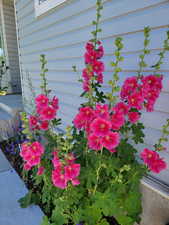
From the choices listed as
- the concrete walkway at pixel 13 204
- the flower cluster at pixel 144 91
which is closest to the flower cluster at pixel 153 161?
the flower cluster at pixel 144 91

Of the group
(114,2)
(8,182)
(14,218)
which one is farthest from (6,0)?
(14,218)

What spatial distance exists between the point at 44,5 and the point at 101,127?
2.29m

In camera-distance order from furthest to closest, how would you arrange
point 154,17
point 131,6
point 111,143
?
1. point 131,6
2. point 154,17
3. point 111,143

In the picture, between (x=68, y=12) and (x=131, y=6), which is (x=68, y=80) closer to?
(x=68, y=12)

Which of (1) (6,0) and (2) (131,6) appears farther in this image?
(1) (6,0)

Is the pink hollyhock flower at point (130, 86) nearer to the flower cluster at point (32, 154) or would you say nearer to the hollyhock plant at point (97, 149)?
the hollyhock plant at point (97, 149)

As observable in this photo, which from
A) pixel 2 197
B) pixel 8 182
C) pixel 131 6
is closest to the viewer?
pixel 131 6

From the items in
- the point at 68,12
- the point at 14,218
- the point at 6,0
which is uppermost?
the point at 6,0

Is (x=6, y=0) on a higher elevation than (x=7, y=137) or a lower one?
higher

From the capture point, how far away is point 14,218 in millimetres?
1476

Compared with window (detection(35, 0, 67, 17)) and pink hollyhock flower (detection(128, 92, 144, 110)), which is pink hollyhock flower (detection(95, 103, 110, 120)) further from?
window (detection(35, 0, 67, 17))

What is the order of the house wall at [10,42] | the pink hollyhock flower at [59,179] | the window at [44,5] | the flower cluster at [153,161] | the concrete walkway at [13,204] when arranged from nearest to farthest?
the pink hollyhock flower at [59,179]
the flower cluster at [153,161]
the concrete walkway at [13,204]
the window at [44,5]
the house wall at [10,42]

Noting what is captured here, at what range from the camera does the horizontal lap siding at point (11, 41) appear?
511 centimetres

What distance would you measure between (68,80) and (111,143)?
5.42 feet
